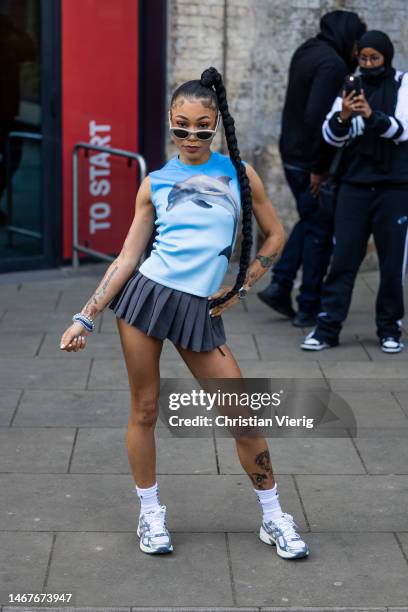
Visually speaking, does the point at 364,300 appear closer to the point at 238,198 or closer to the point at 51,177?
the point at 51,177

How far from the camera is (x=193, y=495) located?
16.1ft

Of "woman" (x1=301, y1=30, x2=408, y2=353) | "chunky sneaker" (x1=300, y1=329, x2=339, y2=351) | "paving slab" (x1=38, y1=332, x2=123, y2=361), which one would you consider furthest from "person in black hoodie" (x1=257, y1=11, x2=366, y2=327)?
"paving slab" (x1=38, y1=332, x2=123, y2=361)

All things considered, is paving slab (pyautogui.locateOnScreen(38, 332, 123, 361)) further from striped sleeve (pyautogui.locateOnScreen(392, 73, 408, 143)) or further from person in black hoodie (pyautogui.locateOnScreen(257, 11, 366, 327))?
striped sleeve (pyautogui.locateOnScreen(392, 73, 408, 143))

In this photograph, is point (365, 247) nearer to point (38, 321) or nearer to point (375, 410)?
point (375, 410)

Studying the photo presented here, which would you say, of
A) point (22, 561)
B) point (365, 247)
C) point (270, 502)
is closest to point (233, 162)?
point (270, 502)

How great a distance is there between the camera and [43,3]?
888 centimetres

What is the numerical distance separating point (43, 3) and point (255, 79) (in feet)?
5.55

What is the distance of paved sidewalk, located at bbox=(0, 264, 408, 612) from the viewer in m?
4.08

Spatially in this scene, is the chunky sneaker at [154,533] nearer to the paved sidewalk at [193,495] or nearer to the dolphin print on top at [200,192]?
the paved sidewalk at [193,495]

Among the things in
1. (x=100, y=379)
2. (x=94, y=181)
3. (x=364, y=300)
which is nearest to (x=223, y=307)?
(x=100, y=379)

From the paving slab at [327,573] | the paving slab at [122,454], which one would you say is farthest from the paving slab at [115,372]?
the paving slab at [327,573]

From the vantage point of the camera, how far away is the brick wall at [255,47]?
8.97 meters

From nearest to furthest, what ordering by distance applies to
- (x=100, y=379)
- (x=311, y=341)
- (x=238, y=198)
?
(x=238, y=198) < (x=100, y=379) < (x=311, y=341)

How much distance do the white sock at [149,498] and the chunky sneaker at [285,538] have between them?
413mm
